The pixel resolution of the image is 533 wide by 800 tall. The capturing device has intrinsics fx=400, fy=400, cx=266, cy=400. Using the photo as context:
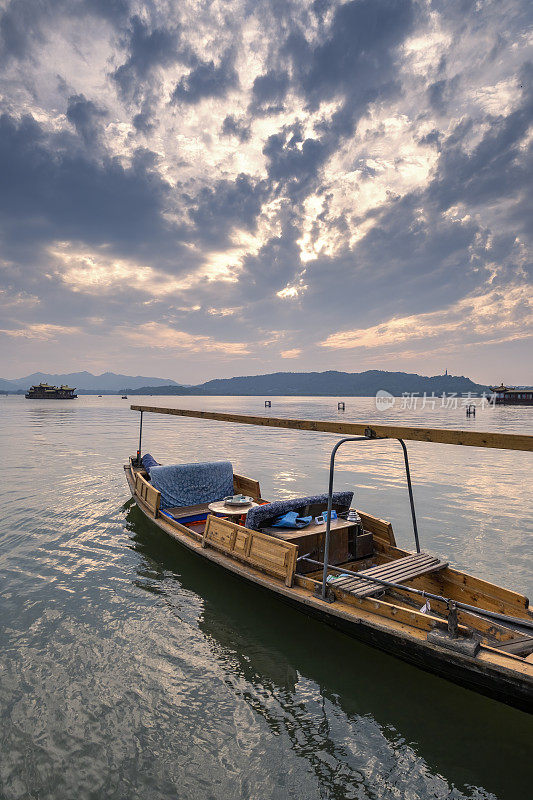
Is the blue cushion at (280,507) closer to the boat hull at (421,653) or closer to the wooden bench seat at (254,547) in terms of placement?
the wooden bench seat at (254,547)

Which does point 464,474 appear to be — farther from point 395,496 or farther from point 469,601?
point 469,601

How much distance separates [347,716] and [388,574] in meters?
2.18

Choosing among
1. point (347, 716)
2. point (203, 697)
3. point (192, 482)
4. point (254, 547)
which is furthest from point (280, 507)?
point (192, 482)

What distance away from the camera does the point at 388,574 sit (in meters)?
6.96

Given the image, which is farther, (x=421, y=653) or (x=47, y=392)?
(x=47, y=392)

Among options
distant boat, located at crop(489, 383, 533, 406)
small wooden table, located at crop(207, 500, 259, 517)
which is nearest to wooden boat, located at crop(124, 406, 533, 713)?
small wooden table, located at crop(207, 500, 259, 517)

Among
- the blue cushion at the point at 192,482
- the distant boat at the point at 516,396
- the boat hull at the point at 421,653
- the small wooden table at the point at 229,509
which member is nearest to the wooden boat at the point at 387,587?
the boat hull at the point at 421,653

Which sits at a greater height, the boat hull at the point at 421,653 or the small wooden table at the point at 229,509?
the small wooden table at the point at 229,509

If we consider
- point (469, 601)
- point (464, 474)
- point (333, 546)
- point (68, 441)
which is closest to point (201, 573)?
point (333, 546)

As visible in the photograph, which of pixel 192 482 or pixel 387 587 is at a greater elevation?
pixel 192 482

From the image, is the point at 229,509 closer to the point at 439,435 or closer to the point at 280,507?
A: the point at 280,507

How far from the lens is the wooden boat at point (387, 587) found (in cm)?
504

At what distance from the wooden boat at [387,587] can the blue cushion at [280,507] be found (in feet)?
0.09

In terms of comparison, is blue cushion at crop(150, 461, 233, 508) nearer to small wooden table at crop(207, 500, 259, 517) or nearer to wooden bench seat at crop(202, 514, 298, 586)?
small wooden table at crop(207, 500, 259, 517)
